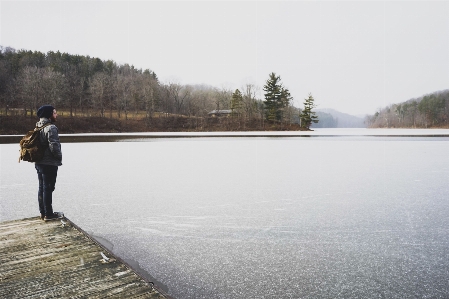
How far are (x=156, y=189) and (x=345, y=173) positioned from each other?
6695 millimetres

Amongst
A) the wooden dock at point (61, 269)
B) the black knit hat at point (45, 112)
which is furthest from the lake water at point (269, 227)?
the black knit hat at point (45, 112)

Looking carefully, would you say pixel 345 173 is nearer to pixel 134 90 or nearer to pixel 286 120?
pixel 286 120

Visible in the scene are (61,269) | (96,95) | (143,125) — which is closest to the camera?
(61,269)

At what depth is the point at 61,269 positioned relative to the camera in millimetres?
3533

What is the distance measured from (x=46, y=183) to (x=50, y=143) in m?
0.72

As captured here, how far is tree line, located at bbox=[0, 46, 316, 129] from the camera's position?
217 ft

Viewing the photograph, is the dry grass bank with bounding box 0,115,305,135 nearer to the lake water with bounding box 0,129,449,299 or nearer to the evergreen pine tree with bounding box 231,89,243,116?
the evergreen pine tree with bounding box 231,89,243,116

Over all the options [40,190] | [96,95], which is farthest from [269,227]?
[96,95]

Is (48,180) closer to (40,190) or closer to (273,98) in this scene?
(40,190)

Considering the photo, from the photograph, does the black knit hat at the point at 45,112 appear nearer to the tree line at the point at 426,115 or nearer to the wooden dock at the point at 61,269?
the wooden dock at the point at 61,269

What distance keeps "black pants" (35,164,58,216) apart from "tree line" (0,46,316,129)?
61.8 meters

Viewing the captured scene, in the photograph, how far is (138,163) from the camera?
14.4m

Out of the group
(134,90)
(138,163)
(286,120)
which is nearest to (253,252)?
(138,163)

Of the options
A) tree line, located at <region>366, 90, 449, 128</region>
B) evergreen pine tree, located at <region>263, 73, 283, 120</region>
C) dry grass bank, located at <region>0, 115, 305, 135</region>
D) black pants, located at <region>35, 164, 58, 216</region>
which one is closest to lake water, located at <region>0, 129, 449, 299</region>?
black pants, located at <region>35, 164, 58, 216</region>
